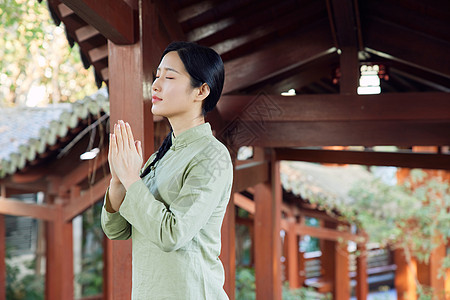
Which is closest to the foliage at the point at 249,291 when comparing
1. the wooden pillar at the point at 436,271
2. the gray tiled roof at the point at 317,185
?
the gray tiled roof at the point at 317,185

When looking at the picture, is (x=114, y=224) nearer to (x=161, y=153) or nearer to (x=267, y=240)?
(x=161, y=153)

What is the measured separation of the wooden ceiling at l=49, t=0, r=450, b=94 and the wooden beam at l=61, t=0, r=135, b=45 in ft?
2.30

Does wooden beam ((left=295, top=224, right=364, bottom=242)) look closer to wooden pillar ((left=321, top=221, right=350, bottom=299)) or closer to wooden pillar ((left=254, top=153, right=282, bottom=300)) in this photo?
wooden pillar ((left=321, top=221, right=350, bottom=299))

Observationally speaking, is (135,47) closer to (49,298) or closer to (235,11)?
(235,11)

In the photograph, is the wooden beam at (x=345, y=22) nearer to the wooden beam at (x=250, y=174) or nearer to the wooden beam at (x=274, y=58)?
the wooden beam at (x=274, y=58)

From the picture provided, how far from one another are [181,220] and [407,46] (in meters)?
2.67

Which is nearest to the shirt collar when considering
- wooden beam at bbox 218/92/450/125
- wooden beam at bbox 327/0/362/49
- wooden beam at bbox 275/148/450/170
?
wooden beam at bbox 327/0/362/49

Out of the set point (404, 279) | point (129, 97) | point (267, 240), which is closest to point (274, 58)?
point (129, 97)

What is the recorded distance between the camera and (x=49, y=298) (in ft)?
17.4

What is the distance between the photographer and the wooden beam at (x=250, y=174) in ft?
12.7

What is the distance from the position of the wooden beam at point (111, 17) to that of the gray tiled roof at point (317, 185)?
4.09m

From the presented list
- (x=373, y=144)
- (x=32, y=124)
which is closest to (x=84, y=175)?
(x=32, y=124)

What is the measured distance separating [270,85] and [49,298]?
2.82 m

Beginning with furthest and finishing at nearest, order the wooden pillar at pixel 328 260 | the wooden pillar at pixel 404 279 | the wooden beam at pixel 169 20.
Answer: the wooden pillar at pixel 328 260 → the wooden pillar at pixel 404 279 → the wooden beam at pixel 169 20
